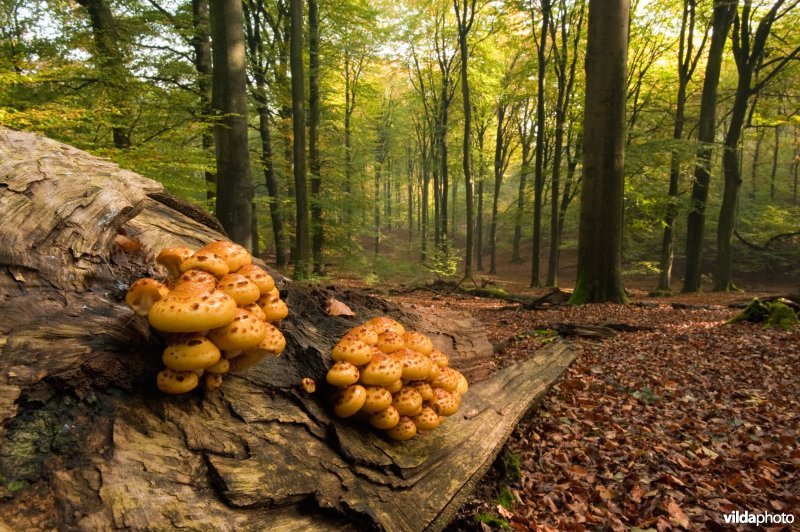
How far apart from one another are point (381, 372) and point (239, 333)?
36.8 inches

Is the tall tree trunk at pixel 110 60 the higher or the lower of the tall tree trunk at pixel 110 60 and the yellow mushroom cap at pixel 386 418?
the higher

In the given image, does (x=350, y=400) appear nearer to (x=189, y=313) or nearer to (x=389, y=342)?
(x=389, y=342)

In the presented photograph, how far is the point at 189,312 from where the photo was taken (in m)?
1.63

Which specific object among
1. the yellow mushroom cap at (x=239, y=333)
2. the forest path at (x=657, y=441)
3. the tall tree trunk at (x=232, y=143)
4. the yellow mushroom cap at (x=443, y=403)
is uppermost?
the tall tree trunk at (x=232, y=143)

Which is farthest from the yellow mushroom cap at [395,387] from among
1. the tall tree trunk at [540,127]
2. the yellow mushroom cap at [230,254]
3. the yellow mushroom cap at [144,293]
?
the tall tree trunk at [540,127]

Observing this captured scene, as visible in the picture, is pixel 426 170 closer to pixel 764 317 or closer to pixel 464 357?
pixel 764 317

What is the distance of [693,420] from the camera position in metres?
3.85

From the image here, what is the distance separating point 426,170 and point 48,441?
102 feet

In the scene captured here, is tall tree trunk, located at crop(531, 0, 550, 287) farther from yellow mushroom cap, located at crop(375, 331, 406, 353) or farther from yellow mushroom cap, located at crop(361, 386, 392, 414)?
yellow mushroom cap, located at crop(361, 386, 392, 414)

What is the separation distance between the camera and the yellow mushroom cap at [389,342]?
2.65 meters

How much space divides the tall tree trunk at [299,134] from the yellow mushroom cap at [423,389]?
8.29 m

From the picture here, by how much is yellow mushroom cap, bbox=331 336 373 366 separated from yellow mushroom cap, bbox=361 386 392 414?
0.18 metres

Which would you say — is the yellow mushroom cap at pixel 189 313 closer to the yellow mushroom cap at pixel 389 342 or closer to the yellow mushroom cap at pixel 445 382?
the yellow mushroom cap at pixel 389 342

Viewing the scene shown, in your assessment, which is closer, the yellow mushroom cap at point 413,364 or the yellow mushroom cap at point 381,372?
the yellow mushroom cap at point 381,372
